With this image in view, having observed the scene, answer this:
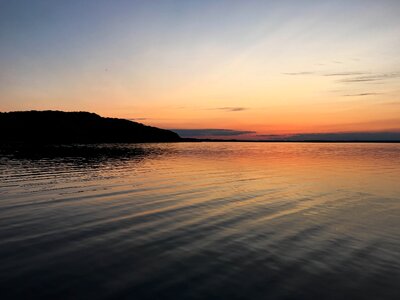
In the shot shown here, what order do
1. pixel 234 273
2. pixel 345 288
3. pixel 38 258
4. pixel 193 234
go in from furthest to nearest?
pixel 193 234 < pixel 38 258 < pixel 234 273 < pixel 345 288

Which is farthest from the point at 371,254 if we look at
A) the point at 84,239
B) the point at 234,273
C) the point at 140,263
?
the point at 84,239

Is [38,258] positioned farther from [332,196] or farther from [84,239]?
[332,196]

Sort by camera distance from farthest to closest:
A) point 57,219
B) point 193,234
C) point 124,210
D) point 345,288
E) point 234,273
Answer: point 124,210 < point 57,219 < point 193,234 < point 234,273 < point 345,288

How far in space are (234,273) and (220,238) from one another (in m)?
3.45

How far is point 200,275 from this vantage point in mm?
9445

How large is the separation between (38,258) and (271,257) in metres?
7.93

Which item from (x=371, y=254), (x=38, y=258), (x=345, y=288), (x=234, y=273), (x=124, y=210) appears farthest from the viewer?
(x=124, y=210)

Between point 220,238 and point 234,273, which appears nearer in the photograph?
point 234,273

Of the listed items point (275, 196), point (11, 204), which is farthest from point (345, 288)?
point (11, 204)

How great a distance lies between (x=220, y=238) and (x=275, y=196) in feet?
37.5

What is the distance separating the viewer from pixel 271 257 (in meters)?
11.1

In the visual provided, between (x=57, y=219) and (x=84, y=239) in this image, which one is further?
(x=57, y=219)

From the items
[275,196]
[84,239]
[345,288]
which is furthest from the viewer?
[275,196]

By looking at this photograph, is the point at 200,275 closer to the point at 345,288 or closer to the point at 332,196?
the point at 345,288
